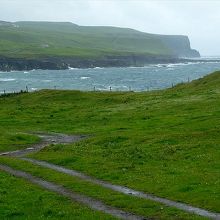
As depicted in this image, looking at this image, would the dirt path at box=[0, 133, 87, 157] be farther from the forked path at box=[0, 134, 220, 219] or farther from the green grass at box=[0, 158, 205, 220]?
the green grass at box=[0, 158, 205, 220]

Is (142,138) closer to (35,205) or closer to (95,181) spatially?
(95,181)

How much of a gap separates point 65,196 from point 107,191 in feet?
8.23

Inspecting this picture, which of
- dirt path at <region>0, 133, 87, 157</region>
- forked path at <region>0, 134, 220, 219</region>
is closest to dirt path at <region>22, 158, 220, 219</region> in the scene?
forked path at <region>0, 134, 220, 219</region>

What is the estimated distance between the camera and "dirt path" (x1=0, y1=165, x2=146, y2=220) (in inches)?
1019

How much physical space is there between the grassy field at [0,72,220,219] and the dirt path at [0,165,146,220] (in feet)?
2.53

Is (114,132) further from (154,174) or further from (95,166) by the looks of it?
(154,174)

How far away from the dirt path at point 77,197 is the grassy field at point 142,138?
77cm

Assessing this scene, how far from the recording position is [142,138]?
157 ft

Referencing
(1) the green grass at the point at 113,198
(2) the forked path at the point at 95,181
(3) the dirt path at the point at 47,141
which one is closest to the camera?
(1) the green grass at the point at 113,198

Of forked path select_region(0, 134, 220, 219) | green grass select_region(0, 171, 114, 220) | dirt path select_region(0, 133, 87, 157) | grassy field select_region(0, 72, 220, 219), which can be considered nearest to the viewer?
forked path select_region(0, 134, 220, 219)

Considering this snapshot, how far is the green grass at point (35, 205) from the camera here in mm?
26016

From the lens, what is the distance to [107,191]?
30.6 m

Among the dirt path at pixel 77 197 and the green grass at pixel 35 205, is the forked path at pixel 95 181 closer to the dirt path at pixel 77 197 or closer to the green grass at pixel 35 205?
the dirt path at pixel 77 197

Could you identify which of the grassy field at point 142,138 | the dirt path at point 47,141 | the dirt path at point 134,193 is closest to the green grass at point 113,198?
the grassy field at point 142,138
